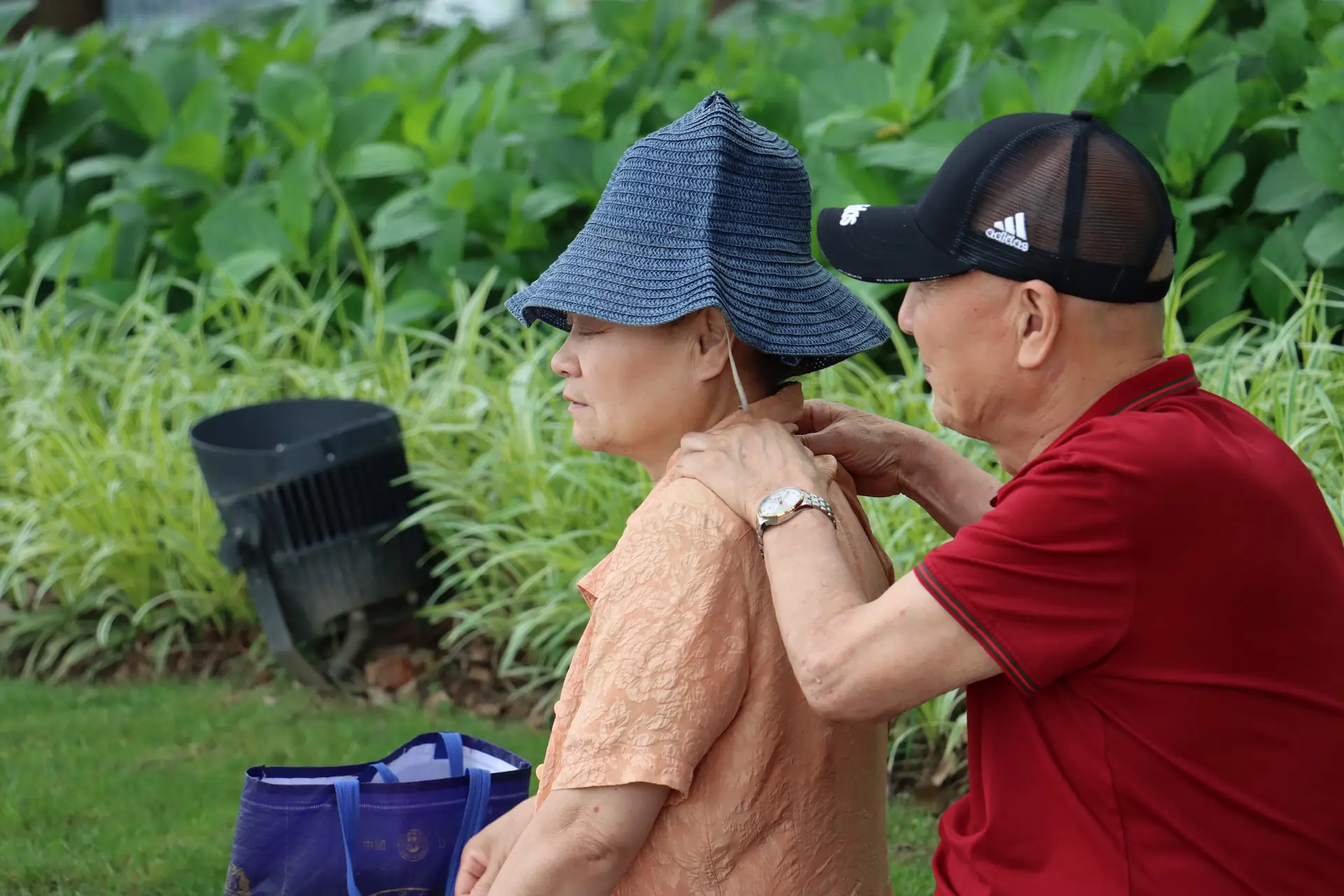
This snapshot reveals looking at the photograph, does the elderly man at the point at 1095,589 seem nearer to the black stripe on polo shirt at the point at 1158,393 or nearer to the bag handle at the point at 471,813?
the black stripe on polo shirt at the point at 1158,393

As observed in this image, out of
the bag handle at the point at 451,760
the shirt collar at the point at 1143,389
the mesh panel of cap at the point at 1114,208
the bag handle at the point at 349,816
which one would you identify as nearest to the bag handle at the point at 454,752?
the bag handle at the point at 451,760

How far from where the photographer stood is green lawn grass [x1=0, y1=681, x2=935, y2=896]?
3590mm

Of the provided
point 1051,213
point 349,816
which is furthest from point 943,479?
point 349,816

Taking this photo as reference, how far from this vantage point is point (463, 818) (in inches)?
101

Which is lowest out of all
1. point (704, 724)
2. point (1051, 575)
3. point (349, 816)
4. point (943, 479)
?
point (349, 816)

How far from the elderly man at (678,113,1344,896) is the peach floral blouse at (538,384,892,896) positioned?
0.33 feet

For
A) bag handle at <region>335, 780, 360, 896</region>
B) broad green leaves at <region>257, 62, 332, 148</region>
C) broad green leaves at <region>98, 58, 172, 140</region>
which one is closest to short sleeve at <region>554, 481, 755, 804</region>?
bag handle at <region>335, 780, 360, 896</region>

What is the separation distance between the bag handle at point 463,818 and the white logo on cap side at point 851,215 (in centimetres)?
115

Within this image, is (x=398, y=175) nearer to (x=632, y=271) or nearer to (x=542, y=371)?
(x=542, y=371)

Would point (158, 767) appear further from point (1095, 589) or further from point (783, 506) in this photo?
point (1095, 589)

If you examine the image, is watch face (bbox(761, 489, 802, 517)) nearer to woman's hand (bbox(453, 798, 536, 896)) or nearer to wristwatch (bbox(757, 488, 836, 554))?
wristwatch (bbox(757, 488, 836, 554))

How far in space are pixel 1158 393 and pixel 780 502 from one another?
51cm

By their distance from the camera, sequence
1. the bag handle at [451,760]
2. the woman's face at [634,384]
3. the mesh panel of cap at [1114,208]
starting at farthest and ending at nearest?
the bag handle at [451,760]
the woman's face at [634,384]
the mesh panel of cap at [1114,208]

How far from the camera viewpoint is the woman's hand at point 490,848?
7.95 feet
